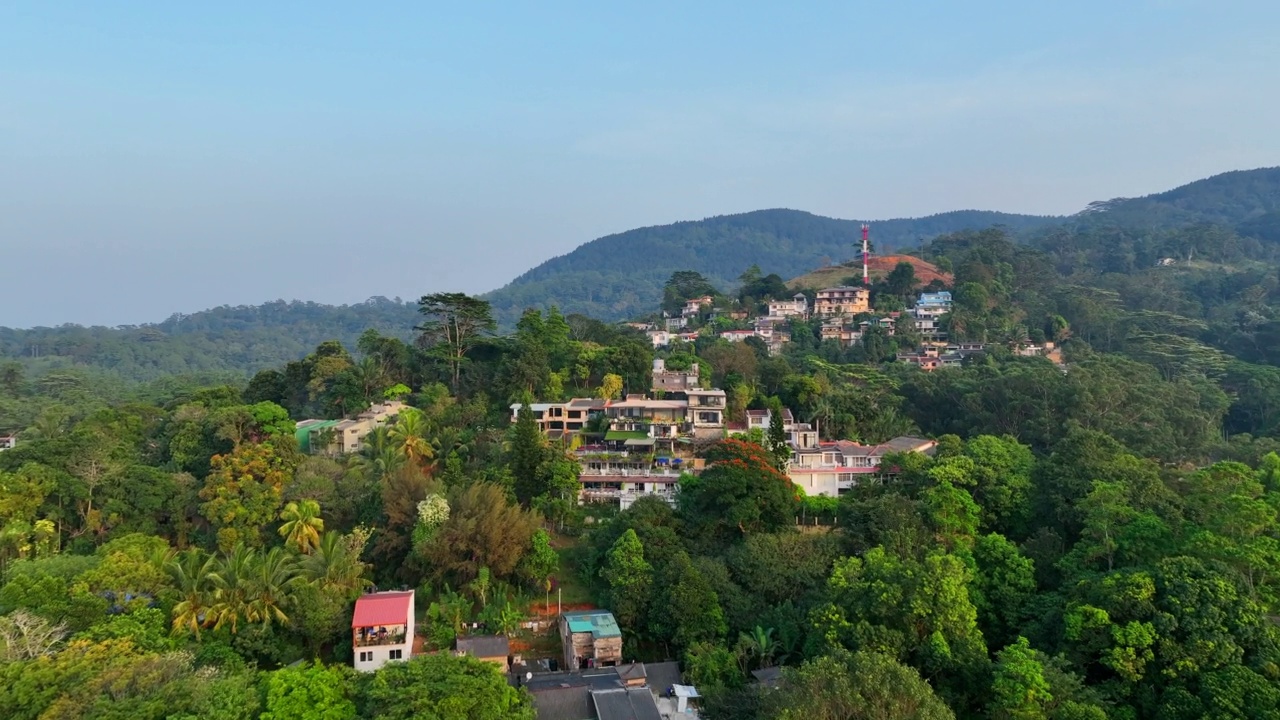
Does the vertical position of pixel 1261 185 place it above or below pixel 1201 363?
above

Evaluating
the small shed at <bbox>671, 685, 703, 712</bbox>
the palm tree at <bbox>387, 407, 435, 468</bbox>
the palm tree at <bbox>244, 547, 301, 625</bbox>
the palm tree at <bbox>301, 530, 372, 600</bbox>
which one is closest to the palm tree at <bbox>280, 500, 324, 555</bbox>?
the palm tree at <bbox>301, 530, 372, 600</bbox>

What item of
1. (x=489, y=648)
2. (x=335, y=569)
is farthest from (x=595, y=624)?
(x=335, y=569)

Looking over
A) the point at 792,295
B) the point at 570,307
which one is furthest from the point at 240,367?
the point at 792,295

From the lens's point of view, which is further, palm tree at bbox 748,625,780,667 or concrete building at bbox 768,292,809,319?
concrete building at bbox 768,292,809,319

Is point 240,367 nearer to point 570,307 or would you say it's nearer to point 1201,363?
A: point 570,307

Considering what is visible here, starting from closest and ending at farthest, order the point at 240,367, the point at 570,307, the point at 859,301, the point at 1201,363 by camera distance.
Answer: the point at 1201,363
the point at 859,301
the point at 240,367
the point at 570,307

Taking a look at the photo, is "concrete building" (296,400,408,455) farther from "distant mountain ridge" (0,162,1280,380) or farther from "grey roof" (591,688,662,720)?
"distant mountain ridge" (0,162,1280,380)

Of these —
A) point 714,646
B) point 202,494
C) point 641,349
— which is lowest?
point 714,646
